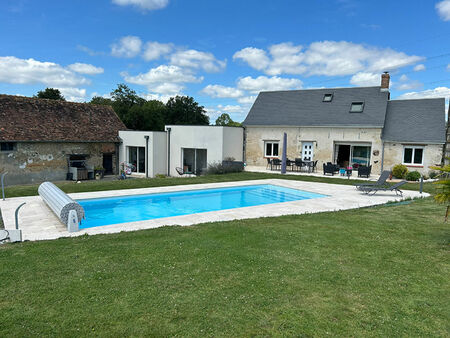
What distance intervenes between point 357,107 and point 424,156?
5.82m

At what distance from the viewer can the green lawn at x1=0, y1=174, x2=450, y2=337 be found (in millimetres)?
3801

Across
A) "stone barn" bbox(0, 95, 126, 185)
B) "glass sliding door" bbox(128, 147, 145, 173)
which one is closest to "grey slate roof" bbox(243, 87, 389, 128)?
"glass sliding door" bbox(128, 147, 145, 173)

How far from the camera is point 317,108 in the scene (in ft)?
80.0

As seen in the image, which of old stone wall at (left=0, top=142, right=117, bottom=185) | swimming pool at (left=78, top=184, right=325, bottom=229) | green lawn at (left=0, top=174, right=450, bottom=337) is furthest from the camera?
old stone wall at (left=0, top=142, right=117, bottom=185)

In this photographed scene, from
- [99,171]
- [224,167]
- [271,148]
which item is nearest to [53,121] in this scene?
[99,171]

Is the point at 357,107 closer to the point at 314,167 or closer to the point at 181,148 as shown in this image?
the point at 314,167

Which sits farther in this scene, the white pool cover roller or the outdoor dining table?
the outdoor dining table

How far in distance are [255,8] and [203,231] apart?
18411mm

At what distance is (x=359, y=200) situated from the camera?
12.7 meters

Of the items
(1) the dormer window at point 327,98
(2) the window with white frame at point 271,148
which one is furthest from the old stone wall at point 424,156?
(2) the window with white frame at point 271,148

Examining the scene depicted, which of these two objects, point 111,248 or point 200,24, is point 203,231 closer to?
point 111,248

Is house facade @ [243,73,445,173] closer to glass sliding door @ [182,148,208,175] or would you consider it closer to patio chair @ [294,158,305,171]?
patio chair @ [294,158,305,171]

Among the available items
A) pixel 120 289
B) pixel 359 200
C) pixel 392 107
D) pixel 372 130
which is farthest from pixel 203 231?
pixel 392 107

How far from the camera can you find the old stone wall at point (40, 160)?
2025 cm
